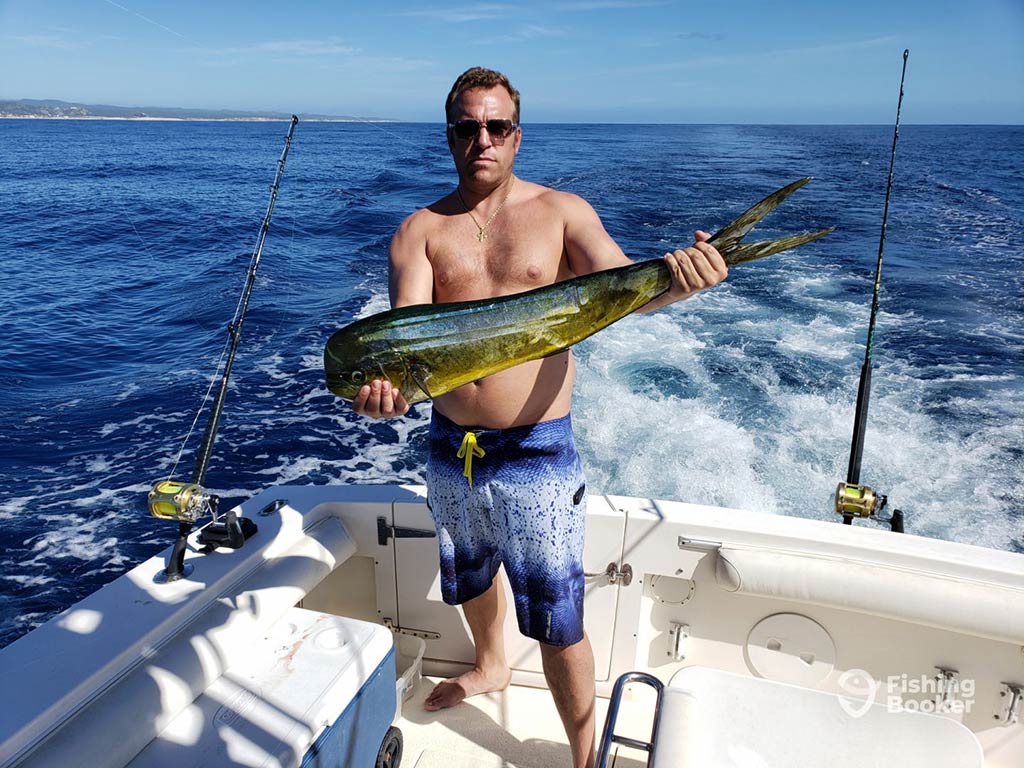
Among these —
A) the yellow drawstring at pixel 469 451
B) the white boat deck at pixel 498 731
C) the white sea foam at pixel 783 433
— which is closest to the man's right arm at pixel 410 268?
the yellow drawstring at pixel 469 451

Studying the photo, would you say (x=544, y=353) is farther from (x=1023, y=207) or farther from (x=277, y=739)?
(x=1023, y=207)

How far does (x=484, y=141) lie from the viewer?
2.05 metres

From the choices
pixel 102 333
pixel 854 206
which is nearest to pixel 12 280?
pixel 102 333

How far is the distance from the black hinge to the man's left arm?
1137mm

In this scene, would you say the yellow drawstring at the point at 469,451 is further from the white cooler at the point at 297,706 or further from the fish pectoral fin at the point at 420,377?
the white cooler at the point at 297,706

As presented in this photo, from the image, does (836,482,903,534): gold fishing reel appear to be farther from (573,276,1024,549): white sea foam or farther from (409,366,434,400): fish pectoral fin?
(573,276,1024,549): white sea foam

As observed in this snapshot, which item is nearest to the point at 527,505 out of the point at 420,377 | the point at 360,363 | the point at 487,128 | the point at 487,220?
the point at 420,377

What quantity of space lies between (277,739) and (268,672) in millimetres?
262

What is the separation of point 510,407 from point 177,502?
100 centimetres

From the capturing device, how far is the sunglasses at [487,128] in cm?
201

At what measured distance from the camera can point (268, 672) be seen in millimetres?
1857

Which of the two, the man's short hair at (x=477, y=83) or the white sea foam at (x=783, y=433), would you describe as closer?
the man's short hair at (x=477, y=83)

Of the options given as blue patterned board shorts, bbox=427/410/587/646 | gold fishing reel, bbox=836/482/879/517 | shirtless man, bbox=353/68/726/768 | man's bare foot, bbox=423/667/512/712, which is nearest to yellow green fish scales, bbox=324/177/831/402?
shirtless man, bbox=353/68/726/768

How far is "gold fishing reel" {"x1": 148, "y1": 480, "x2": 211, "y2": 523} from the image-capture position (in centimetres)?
198
